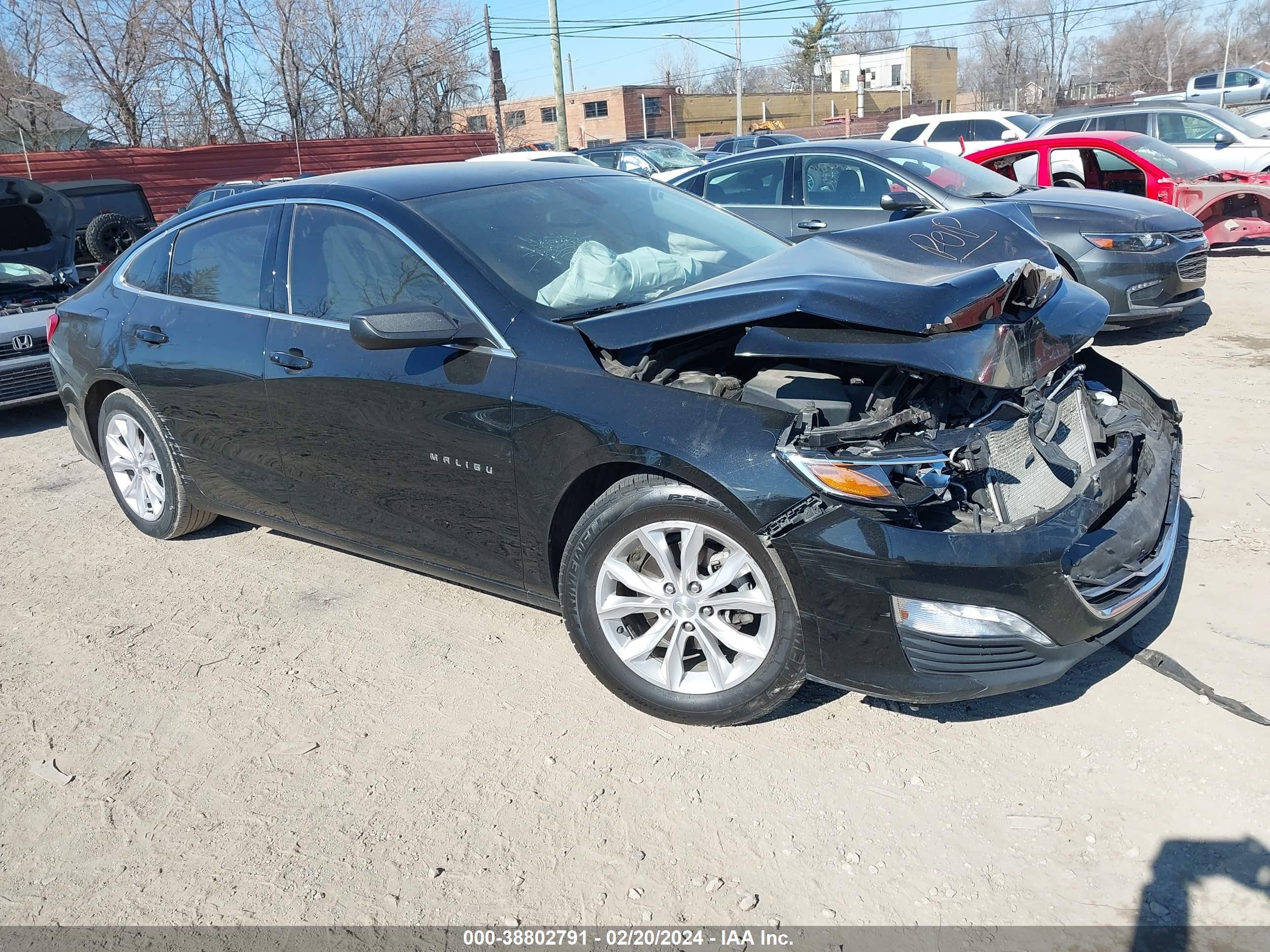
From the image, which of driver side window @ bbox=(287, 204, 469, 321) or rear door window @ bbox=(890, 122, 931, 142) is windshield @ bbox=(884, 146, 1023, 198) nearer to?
driver side window @ bbox=(287, 204, 469, 321)

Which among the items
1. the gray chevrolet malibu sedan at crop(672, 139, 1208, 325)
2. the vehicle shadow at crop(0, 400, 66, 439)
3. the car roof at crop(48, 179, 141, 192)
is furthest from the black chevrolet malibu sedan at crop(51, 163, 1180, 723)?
the car roof at crop(48, 179, 141, 192)

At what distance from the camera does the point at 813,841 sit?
2.69m

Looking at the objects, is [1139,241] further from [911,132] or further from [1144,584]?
[911,132]

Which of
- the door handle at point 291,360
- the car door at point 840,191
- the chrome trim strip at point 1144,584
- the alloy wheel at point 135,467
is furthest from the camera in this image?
the car door at point 840,191

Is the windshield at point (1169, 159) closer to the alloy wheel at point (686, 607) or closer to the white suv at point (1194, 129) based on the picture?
the white suv at point (1194, 129)

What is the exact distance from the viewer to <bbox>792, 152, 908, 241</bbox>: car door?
8.46m

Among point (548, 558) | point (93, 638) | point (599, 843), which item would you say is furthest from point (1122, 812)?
point (93, 638)

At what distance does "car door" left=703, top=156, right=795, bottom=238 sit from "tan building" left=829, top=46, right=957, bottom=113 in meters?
62.2

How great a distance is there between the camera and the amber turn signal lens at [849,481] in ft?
9.11

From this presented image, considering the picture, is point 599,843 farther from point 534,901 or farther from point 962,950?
point 962,950

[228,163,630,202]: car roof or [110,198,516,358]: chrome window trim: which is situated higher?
[228,163,630,202]: car roof

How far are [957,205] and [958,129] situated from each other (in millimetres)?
11914

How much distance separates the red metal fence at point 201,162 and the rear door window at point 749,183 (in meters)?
14.3

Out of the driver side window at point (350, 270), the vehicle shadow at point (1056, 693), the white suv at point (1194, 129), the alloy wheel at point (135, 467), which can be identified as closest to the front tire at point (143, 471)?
the alloy wheel at point (135, 467)
